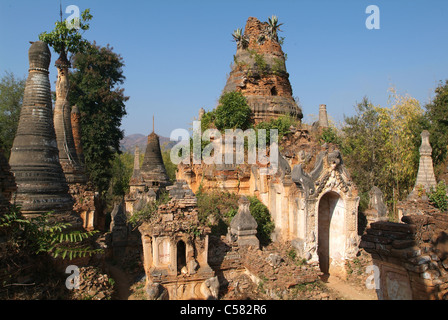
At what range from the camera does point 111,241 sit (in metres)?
14.2

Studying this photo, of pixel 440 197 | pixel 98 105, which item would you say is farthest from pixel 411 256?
pixel 98 105

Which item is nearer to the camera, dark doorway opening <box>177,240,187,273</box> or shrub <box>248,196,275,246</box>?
dark doorway opening <box>177,240,187,273</box>

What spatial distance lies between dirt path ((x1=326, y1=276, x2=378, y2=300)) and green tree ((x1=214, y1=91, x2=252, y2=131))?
8.05m

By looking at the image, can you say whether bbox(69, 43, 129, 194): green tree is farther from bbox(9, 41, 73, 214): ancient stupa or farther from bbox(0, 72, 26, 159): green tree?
bbox(9, 41, 73, 214): ancient stupa

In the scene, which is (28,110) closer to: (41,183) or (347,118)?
(41,183)

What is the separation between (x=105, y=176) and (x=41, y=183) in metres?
19.5

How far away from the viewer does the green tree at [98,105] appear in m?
26.5

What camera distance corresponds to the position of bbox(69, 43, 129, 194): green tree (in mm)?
26453

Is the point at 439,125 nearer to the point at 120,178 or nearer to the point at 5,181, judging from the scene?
the point at 5,181

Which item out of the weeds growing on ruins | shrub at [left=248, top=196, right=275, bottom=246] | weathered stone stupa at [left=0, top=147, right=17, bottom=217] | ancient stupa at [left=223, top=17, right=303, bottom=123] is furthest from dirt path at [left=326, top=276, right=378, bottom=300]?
weathered stone stupa at [left=0, top=147, right=17, bottom=217]

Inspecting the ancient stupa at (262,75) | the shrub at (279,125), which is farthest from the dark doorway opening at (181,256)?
the ancient stupa at (262,75)

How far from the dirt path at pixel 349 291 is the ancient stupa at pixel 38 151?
895 centimetres

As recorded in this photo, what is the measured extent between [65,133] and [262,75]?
1020 cm

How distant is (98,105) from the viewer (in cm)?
2781
